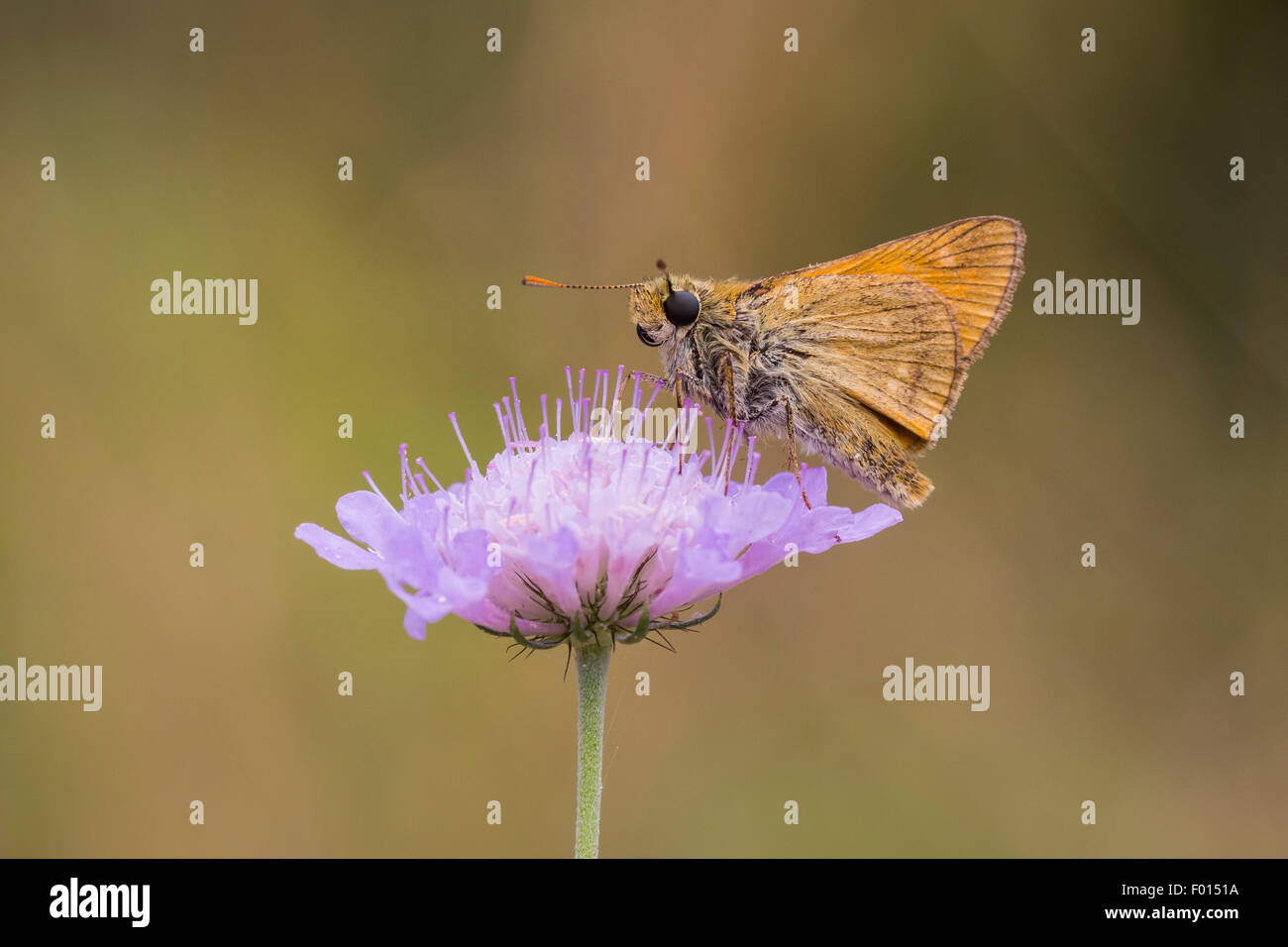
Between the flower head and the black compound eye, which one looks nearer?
the flower head

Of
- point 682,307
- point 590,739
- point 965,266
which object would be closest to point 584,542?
point 590,739

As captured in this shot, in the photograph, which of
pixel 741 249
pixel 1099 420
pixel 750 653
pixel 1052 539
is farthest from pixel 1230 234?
pixel 750 653

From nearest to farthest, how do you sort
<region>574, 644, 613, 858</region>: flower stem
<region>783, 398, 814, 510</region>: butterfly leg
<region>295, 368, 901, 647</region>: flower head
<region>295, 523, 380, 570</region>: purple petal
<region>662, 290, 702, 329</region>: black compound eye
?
<region>574, 644, 613, 858</region>: flower stem → <region>295, 368, 901, 647</region>: flower head → <region>295, 523, 380, 570</region>: purple petal → <region>783, 398, 814, 510</region>: butterfly leg → <region>662, 290, 702, 329</region>: black compound eye

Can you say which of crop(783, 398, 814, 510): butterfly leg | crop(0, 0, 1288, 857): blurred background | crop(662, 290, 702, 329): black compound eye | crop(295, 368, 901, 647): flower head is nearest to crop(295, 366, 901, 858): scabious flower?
crop(295, 368, 901, 647): flower head

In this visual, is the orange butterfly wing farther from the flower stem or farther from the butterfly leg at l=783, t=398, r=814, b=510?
the flower stem

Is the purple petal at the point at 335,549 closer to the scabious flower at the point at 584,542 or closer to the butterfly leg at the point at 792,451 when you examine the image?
the scabious flower at the point at 584,542

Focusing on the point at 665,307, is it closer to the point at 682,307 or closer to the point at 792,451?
the point at 682,307
